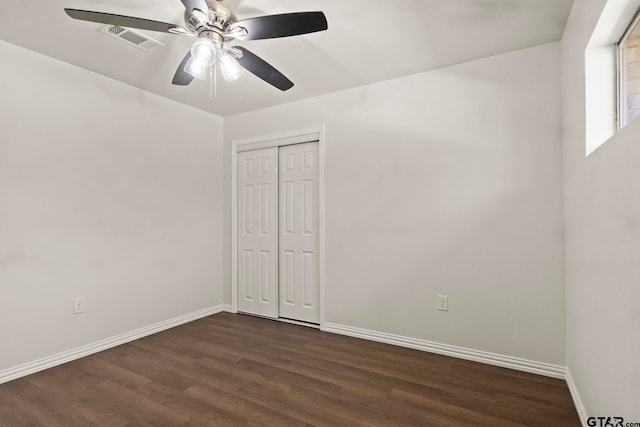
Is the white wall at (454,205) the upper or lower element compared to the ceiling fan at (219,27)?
lower

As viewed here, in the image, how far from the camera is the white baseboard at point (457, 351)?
91.6 inches

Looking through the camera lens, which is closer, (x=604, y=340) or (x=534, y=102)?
(x=604, y=340)

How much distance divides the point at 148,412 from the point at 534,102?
3.37 meters

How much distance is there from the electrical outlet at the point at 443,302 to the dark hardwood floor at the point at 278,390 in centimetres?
40

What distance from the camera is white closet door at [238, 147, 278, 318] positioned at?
3701 mm

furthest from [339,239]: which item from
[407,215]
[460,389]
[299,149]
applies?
[460,389]

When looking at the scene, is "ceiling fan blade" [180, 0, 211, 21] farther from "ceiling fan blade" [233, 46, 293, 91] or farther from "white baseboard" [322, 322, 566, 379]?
"white baseboard" [322, 322, 566, 379]

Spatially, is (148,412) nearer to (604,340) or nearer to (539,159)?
(604,340)

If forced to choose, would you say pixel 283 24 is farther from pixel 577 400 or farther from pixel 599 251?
pixel 577 400

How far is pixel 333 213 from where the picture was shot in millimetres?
3266

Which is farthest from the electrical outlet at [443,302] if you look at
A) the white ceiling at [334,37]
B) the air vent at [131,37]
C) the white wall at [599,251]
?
the air vent at [131,37]

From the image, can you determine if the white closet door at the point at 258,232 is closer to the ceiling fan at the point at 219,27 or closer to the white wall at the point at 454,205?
the white wall at the point at 454,205

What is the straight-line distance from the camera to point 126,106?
9.97 feet

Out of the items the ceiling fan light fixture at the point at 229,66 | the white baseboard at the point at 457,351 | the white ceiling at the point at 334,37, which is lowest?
the white baseboard at the point at 457,351
